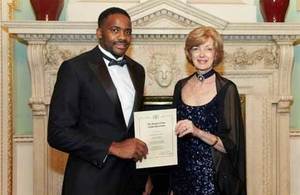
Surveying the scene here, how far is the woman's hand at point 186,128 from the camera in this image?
7.29 ft

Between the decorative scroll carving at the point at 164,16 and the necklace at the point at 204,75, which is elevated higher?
the decorative scroll carving at the point at 164,16

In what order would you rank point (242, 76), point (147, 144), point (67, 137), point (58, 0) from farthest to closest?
point (242, 76), point (58, 0), point (147, 144), point (67, 137)

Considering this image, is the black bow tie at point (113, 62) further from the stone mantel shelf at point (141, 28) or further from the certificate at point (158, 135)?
the stone mantel shelf at point (141, 28)

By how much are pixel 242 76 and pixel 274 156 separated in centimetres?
65

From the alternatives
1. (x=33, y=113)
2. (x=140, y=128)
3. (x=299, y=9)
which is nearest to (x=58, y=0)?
(x=33, y=113)

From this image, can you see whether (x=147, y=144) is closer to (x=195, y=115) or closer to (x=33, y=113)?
(x=195, y=115)

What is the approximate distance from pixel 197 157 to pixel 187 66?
4.86ft

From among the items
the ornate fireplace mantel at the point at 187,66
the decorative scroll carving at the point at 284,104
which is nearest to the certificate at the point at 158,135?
the ornate fireplace mantel at the point at 187,66

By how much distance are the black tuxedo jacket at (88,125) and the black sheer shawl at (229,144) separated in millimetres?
424

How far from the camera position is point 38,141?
3.58m

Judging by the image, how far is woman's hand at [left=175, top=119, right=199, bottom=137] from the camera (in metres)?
2.22

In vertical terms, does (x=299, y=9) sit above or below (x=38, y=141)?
above

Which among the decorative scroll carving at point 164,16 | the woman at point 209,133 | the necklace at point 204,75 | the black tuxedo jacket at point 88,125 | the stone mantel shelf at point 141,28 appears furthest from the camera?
the decorative scroll carving at point 164,16

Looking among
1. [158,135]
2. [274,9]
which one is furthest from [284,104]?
[158,135]
